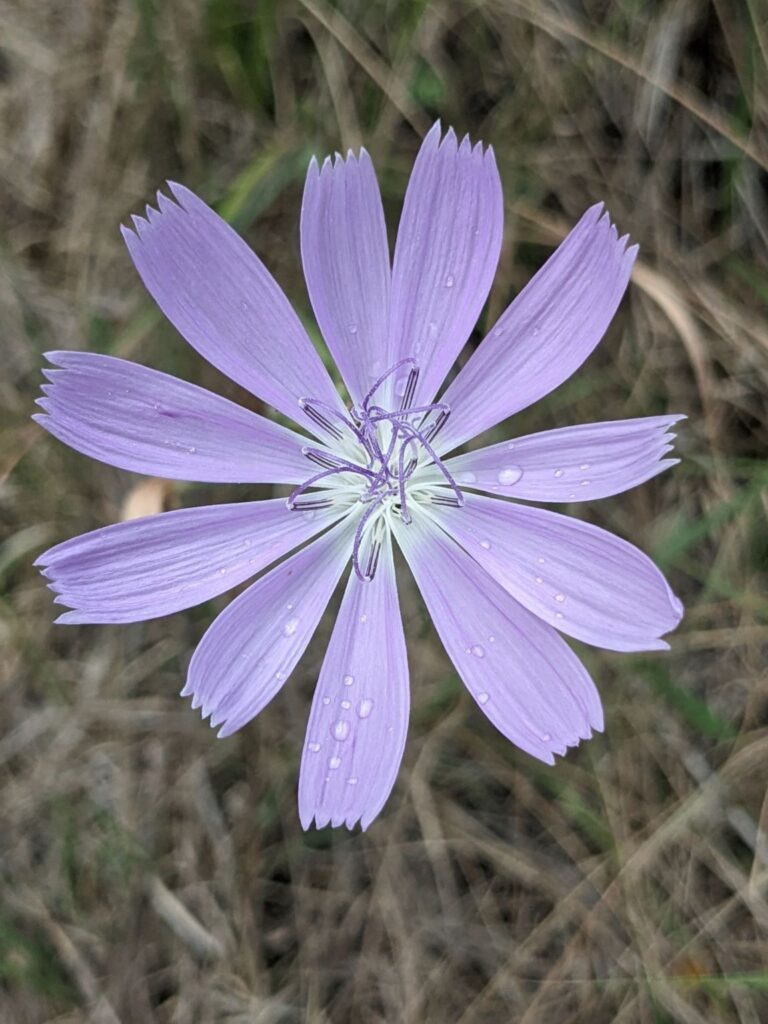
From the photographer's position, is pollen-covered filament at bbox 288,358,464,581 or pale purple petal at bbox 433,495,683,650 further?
pollen-covered filament at bbox 288,358,464,581

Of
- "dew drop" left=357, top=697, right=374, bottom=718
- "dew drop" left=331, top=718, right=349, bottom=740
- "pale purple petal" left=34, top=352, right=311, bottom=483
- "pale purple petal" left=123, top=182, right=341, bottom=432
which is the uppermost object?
"pale purple petal" left=123, top=182, right=341, bottom=432

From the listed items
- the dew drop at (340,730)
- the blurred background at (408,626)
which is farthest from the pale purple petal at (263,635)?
the blurred background at (408,626)

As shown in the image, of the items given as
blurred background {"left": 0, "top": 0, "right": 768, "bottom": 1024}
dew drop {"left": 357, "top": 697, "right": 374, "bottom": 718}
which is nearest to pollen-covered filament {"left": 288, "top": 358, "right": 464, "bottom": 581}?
dew drop {"left": 357, "top": 697, "right": 374, "bottom": 718}

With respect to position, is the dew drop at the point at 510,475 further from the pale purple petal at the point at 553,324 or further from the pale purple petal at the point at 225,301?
the pale purple petal at the point at 225,301

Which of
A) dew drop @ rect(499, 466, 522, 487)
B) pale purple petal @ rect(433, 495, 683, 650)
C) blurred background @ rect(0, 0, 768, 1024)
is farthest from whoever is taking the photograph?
blurred background @ rect(0, 0, 768, 1024)

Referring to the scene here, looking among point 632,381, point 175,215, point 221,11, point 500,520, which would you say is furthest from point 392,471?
point 221,11

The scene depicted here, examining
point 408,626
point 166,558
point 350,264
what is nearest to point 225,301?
point 350,264

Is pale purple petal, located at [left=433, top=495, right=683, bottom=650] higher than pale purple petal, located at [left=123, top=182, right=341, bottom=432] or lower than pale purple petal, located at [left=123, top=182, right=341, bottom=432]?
lower

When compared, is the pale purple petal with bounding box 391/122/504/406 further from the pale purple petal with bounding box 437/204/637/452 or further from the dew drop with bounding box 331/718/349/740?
the dew drop with bounding box 331/718/349/740
